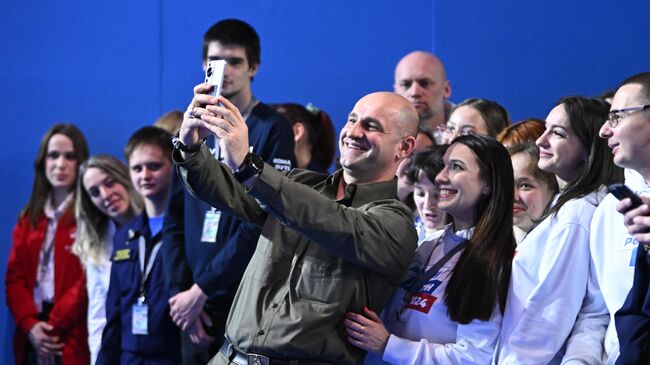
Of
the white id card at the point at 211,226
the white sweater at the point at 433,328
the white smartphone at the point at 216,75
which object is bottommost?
the white sweater at the point at 433,328

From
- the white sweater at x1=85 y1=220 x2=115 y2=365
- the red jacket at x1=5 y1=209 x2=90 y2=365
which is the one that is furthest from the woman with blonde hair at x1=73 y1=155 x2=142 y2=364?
the red jacket at x1=5 y1=209 x2=90 y2=365

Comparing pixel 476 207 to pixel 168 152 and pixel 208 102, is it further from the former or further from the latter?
pixel 168 152

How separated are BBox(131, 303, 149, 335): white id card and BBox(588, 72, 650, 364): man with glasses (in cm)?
222

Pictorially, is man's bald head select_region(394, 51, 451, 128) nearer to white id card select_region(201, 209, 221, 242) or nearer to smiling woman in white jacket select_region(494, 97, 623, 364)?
white id card select_region(201, 209, 221, 242)

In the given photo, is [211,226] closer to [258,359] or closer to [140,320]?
[140,320]

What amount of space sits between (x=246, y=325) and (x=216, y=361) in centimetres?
23

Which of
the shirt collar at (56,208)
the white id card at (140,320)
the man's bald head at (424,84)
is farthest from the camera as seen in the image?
the shirt collar at (56,208)

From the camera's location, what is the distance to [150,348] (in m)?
4.45

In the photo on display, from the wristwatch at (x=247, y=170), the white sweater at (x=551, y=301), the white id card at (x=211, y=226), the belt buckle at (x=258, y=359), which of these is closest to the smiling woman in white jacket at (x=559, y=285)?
the white sweater at (x=551, y=301)

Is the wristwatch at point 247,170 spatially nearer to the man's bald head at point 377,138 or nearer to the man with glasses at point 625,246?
the man's bald head at point 377,138

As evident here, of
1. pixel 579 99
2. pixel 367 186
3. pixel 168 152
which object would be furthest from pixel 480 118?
pixel 168 152

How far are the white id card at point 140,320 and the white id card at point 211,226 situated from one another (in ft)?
1.89

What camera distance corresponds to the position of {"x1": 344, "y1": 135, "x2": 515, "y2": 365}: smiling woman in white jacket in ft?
9.84

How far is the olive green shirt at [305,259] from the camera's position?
277 cm
